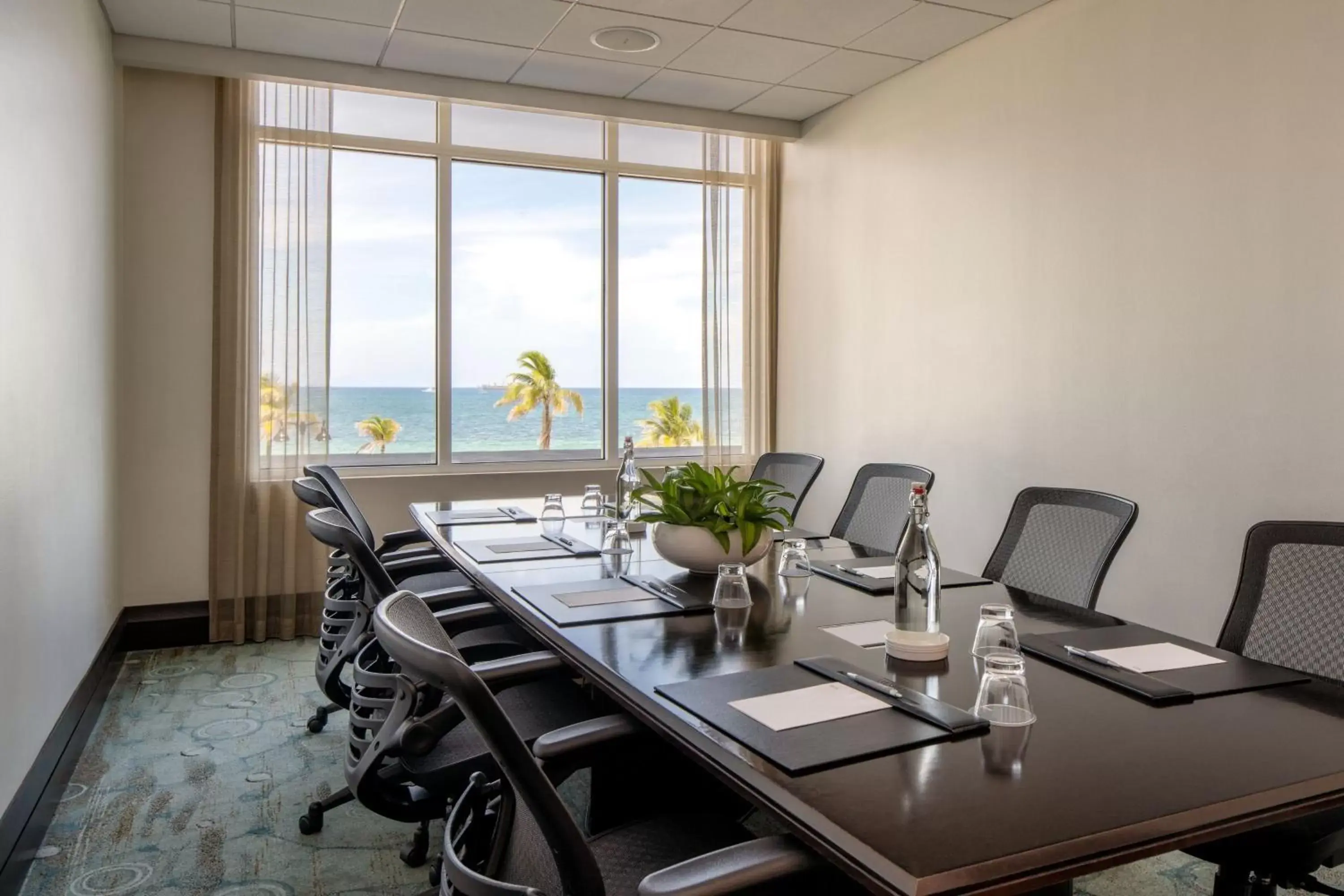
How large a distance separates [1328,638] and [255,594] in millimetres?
4436

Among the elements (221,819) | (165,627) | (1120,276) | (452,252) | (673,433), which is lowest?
(221,819)

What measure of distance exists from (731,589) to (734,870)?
1.04m

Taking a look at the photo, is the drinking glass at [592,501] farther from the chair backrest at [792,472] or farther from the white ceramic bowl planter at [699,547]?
the white ceramic bowl planter at [699,547]

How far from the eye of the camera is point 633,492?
8.49ft

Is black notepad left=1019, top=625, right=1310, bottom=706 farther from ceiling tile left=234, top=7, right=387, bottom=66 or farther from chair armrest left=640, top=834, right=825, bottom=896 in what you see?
ceiling tile left=234, top=7, right=387, bottom=66

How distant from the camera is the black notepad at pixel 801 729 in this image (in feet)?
4.10

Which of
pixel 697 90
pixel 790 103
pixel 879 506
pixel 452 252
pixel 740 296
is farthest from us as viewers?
pixel 740 296

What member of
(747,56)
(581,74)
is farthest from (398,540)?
(747,56)

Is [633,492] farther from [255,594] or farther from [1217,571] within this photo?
[255,594]

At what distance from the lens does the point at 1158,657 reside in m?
1.76

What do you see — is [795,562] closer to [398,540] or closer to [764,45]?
[398,540]

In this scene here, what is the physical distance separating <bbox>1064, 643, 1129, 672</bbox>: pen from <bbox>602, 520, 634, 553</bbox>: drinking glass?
1.33m

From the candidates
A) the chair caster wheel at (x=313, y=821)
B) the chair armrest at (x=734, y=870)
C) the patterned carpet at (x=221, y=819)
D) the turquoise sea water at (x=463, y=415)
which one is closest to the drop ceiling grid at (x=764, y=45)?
the patterned carpet at (x=221, y=819)

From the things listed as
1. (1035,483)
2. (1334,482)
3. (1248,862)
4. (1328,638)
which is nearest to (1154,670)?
(1248,862)
